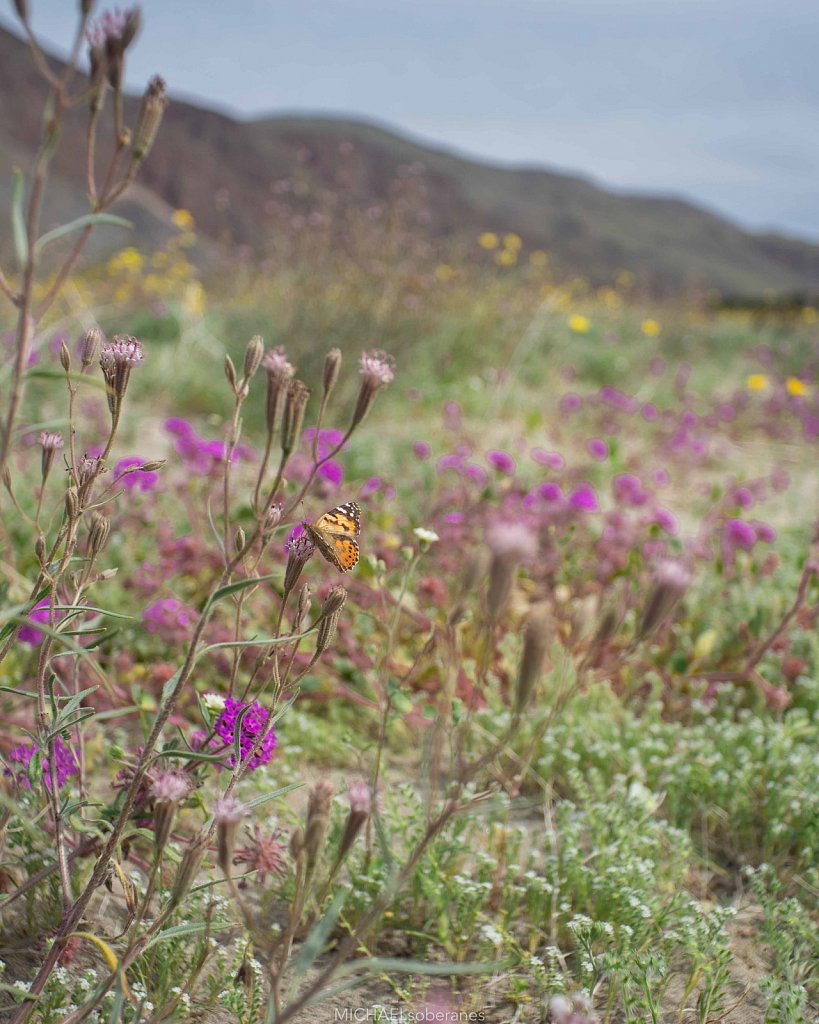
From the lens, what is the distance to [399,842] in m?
1.91

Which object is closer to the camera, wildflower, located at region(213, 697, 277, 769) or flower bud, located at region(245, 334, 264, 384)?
flower bud, located at region(245, 334, 264, 384)

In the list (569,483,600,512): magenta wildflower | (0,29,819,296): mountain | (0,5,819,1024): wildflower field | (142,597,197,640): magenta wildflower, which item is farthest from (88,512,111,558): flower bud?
(0,29,819,296): mountain

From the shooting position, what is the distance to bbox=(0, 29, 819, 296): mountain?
3325 cm

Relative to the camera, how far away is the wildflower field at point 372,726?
40.0 inches

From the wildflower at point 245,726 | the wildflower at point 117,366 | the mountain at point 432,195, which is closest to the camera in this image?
the wildflower at point 117,366

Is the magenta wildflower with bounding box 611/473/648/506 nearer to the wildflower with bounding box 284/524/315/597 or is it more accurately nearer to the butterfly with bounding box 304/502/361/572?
the butterfly with bounding box 304/502/361/572

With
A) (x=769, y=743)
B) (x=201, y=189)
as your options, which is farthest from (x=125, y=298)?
(x=201, y=189)

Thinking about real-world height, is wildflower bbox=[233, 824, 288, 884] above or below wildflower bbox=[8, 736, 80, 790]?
below

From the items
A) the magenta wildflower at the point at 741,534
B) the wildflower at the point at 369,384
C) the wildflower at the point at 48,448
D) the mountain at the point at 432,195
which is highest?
the mountain at the point at 432,195

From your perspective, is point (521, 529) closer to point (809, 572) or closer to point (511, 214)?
point (809, 572)

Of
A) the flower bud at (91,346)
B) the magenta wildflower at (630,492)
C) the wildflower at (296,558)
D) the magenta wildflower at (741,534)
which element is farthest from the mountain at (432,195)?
the wildflower at (296,558)

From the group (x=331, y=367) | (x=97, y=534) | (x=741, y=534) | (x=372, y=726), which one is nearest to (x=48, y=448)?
(x=97, y=534)

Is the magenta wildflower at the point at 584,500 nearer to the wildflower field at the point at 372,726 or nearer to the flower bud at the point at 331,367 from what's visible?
the wildflower field at the point at 372,726

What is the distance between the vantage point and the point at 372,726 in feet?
7.78
